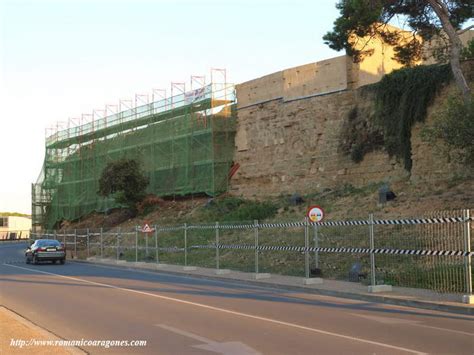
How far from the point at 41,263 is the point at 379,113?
1967 cm

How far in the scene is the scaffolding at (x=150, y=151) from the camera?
41.4 m

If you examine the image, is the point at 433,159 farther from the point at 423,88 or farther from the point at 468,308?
the point at 468,308

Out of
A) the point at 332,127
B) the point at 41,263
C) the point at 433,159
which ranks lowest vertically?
the point at 41,263

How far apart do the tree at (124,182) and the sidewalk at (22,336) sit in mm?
32065

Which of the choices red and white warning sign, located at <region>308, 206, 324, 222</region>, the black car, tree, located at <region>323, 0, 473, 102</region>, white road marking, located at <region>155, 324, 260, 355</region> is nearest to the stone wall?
tree, located at <region>323, 0, 473, 102</region>

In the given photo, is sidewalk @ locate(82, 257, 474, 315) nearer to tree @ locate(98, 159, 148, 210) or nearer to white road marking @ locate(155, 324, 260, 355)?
white road marking @ locate(155, 324, 260, 355)

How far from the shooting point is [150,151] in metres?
47.1

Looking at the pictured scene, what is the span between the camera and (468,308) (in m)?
12.0

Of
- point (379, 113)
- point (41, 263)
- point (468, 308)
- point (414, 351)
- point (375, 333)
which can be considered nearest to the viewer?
point (414, 351)

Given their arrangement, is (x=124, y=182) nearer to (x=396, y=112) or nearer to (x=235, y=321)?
(x=396, y=112)

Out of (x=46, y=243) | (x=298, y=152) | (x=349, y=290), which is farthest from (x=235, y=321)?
(x=298, y=152)

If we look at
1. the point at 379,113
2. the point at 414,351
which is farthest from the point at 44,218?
the point at 414,351

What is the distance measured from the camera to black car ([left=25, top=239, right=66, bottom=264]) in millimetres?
31828

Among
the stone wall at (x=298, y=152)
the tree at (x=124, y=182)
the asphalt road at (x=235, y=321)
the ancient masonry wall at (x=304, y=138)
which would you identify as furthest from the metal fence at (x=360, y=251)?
the tree at (x=124, y=182)
